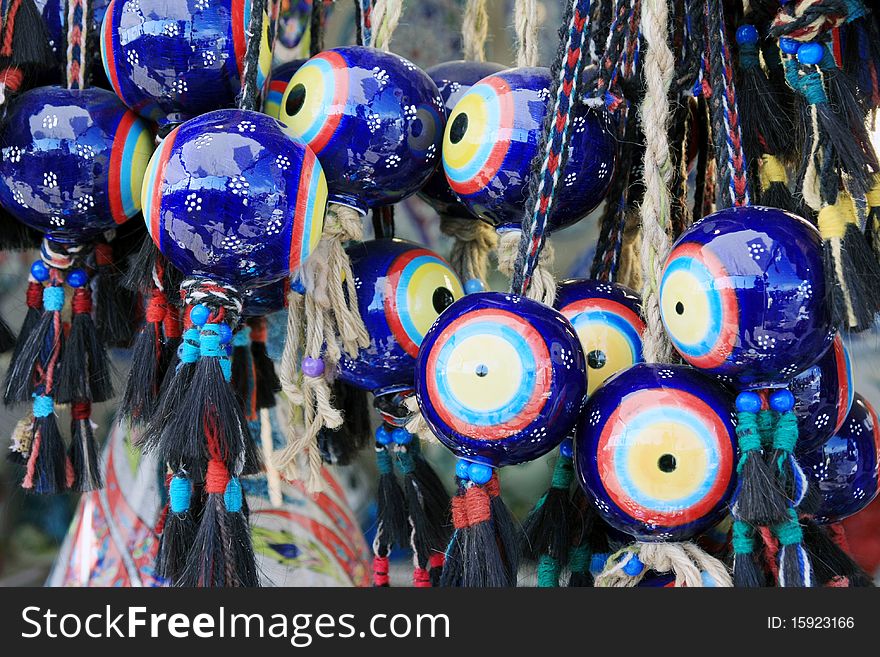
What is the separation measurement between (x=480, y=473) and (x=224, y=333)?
0.19m

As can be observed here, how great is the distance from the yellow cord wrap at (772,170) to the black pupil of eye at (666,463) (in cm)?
23

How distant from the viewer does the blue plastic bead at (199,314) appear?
2.11 ft

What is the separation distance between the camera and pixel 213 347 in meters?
0.65

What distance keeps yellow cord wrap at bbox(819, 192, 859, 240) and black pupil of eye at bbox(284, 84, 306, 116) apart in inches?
14.0

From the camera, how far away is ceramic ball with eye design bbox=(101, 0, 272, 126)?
67 cm

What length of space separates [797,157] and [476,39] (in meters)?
0.30

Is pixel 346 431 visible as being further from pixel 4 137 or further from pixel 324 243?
pixel 4 137

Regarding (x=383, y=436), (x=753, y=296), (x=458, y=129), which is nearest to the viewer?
(x=753, y=296)

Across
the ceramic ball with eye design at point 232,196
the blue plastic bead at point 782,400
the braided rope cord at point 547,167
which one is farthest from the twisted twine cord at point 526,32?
the blue plastic bead at point 782,400

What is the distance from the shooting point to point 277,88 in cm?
77

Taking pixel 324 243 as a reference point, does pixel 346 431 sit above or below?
below

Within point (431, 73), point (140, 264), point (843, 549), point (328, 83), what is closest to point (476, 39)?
point (431, 73)

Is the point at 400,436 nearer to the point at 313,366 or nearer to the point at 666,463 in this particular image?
the point at 313,366

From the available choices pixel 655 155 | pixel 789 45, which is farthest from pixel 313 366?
pixel 789 45
